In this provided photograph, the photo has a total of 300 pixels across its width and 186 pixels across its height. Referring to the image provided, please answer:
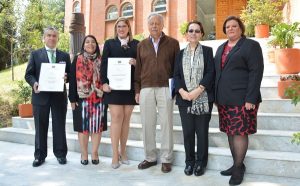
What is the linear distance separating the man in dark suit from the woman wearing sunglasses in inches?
76.5

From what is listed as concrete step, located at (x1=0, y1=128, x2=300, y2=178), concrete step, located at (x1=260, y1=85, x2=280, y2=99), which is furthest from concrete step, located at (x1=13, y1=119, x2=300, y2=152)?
concrete step, located at (x1=260, y1=85, x2=280, y2=99)

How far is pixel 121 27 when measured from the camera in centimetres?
461

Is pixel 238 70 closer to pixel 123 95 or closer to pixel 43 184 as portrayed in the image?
pixel 123 95

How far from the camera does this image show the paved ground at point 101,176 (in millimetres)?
3925

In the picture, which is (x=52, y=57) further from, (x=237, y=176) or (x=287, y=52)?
(x=287, y=52)

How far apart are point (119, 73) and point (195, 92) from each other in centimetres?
116

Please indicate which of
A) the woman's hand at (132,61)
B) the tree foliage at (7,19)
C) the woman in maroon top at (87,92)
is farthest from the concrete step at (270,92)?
the tree foliage at (7,19)

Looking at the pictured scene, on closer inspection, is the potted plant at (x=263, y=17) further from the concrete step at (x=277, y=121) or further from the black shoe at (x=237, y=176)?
the black shoe at (x=237, y=176)

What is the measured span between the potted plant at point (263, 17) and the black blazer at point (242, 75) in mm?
8595

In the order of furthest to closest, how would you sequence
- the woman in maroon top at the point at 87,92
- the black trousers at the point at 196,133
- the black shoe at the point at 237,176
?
the woman in maroon top at the point at 87,92, the black trousers at the point at 196,133, the black shoe at the point at 237,176

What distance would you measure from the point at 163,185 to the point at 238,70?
1.64 meters

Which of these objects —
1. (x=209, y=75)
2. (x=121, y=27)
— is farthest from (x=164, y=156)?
(x=121, y=27)

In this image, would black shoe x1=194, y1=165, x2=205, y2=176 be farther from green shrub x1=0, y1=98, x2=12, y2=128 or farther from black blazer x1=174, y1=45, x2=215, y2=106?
green shrub x1=0, y1=98, x2=12, y2=128

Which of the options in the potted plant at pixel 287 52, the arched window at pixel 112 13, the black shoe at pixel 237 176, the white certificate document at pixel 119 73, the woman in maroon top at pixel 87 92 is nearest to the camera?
the black shoe at pixel 237 176
